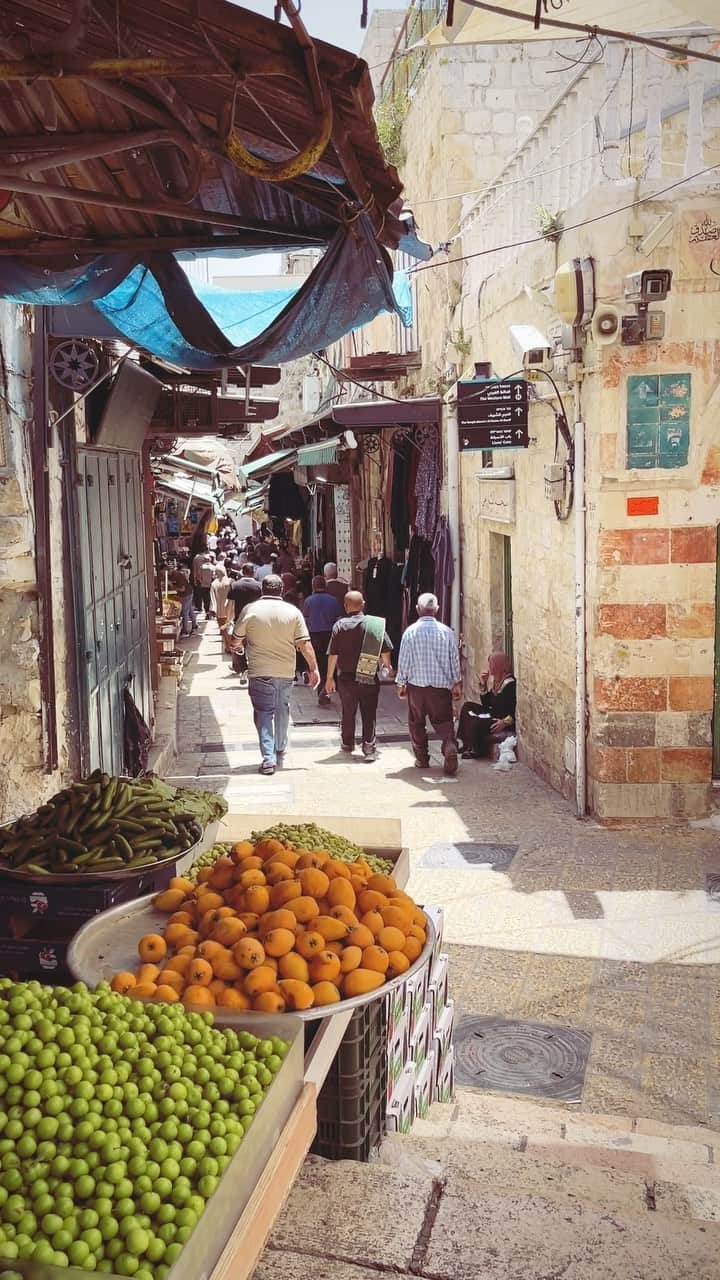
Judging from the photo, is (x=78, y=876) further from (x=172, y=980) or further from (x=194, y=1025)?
(x=194, y=1025)

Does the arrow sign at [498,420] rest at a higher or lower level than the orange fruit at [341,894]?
higher

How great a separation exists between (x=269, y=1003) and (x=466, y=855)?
5.13 meters

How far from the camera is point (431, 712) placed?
10.7 meters

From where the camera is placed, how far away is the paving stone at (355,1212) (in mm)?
2959

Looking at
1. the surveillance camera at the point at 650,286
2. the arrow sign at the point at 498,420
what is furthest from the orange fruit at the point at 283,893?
the arrow sign at the point at 498,420

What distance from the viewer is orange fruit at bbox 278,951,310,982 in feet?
10.7

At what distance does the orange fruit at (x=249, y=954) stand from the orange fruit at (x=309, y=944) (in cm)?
13

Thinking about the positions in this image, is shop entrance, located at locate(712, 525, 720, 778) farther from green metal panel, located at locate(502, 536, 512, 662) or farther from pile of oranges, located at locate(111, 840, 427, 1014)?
pile of oranges, located at locate(111, 840, 427, 1014)

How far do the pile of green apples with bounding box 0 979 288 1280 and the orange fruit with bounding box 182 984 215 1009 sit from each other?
156 mm

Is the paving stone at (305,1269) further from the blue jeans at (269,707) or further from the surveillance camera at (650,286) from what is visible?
the blue jeans at (269,707)

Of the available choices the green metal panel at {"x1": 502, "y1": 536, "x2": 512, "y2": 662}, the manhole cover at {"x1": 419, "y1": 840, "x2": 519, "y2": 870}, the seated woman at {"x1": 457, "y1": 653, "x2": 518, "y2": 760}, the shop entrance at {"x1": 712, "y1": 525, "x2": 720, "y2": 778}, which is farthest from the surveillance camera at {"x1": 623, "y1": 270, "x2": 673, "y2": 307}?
the seated woman at {"x1": 457, "y1": 653, "x2": 518, "y2": 760}

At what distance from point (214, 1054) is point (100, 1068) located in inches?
12.4

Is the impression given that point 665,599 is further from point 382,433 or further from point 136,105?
point 382,433

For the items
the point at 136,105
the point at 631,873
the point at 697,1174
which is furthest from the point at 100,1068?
the point at 631,873
